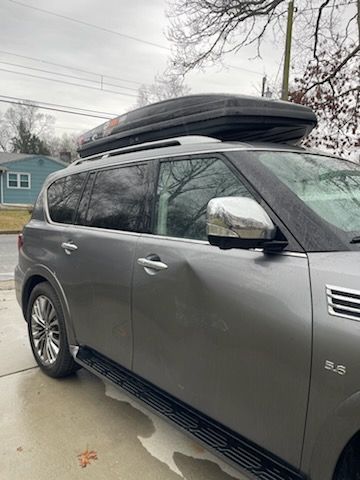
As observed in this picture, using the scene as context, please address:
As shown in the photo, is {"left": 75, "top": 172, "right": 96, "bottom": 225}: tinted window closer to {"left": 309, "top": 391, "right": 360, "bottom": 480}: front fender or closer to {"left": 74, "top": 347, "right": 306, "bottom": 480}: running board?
{"left": 74, "top": 347, "right": 306, "bottom": 480}: running board

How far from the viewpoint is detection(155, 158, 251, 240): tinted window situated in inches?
87.3

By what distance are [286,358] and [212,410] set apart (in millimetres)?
610

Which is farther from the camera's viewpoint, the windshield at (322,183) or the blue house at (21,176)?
the blue house at (21,176)

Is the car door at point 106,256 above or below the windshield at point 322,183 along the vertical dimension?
below

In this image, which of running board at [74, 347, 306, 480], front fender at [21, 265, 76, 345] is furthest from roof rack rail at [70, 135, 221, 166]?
running board at [74, 347, 306, 480]

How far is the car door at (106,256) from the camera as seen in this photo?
8.68ft

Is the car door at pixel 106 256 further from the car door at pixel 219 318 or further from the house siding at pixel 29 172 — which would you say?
the house siding at pixel 29 172

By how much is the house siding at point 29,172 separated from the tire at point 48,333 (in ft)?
86.6

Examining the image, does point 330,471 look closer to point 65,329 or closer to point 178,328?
point 178,328

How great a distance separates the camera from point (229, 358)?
193 cm

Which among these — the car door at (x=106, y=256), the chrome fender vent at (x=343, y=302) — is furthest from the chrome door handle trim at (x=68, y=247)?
the chrome fender vent at (x=343, y=302)

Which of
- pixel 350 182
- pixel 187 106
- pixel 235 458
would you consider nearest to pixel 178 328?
pixel 235 458

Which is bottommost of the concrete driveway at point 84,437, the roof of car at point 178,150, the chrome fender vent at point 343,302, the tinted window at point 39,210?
the concrete driveway at point 84,437

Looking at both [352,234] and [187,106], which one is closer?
[352,234]
